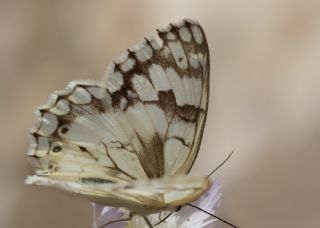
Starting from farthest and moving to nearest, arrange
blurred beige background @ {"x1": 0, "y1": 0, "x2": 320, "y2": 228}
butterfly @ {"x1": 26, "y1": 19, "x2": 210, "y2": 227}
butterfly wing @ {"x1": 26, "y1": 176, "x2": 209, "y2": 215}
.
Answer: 1. blurred beige background @ {"x1": 0, "y1": 0, "x2": 320, "y2": 228}
2. butterfly @ {"x1": 26, "y1": 19, "x2": 210, "y2": 227}
3. butterfly wing @ {"x1": 26, "y1": 176, "x2": 209, "y2": 215}

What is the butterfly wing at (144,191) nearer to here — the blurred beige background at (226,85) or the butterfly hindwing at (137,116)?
the butterfly hindwing at (137,116)

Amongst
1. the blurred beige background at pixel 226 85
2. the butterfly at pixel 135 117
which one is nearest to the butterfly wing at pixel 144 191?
the butterfly at pixel 135 117

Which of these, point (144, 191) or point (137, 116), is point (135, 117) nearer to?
point (137, 116)

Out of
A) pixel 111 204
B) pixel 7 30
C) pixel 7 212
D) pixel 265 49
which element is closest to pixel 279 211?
pixel 265 49

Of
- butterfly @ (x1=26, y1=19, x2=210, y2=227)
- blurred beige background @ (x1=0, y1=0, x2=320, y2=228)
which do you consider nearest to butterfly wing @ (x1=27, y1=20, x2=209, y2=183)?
butterfly @ (x1=26, y1=19, x2=210, y2=227)

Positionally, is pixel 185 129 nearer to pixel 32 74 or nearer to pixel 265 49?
pixel 32 74

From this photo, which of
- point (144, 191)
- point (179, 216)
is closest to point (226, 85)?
point (179, 216)

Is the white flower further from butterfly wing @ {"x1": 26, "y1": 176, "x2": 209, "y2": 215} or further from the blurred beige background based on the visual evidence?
the blurred beige background
